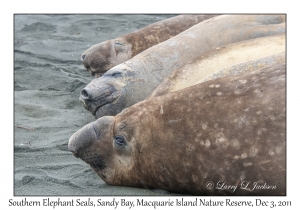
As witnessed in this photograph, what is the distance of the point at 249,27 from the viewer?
571cm

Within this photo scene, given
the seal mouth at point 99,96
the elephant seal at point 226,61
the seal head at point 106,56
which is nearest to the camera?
the elephant seal at point 226,61

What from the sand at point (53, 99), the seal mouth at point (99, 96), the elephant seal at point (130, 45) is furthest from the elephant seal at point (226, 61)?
the elephant seal at point (130, 45)

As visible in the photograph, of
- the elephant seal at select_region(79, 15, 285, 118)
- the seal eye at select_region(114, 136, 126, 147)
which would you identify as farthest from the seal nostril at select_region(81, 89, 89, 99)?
the seal eye at select_region(114, 136, 126, 147)

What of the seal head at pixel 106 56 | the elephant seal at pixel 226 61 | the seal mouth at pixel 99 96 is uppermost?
the seal head at pixel 106 56

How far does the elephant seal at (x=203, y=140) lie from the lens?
3666mm

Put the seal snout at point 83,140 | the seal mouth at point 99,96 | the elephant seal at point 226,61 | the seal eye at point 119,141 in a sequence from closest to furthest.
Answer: the seal eye at point 119,141 < the seal snout at point 83,140 < the elephant seal at point 226,61 < the seal mouth at point 99,96

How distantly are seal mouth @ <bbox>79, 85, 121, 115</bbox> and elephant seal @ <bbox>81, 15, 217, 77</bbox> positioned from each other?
120 centimetres

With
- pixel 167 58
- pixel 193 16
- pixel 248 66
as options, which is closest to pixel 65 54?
pixel 193 16

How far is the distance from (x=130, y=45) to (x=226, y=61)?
6.41 ft

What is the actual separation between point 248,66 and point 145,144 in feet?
3.76

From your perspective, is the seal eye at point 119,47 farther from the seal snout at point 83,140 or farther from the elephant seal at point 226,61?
the seal snout at point 83,140

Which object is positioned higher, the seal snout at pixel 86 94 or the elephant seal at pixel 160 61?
the elephant seal at pixel 160 61
